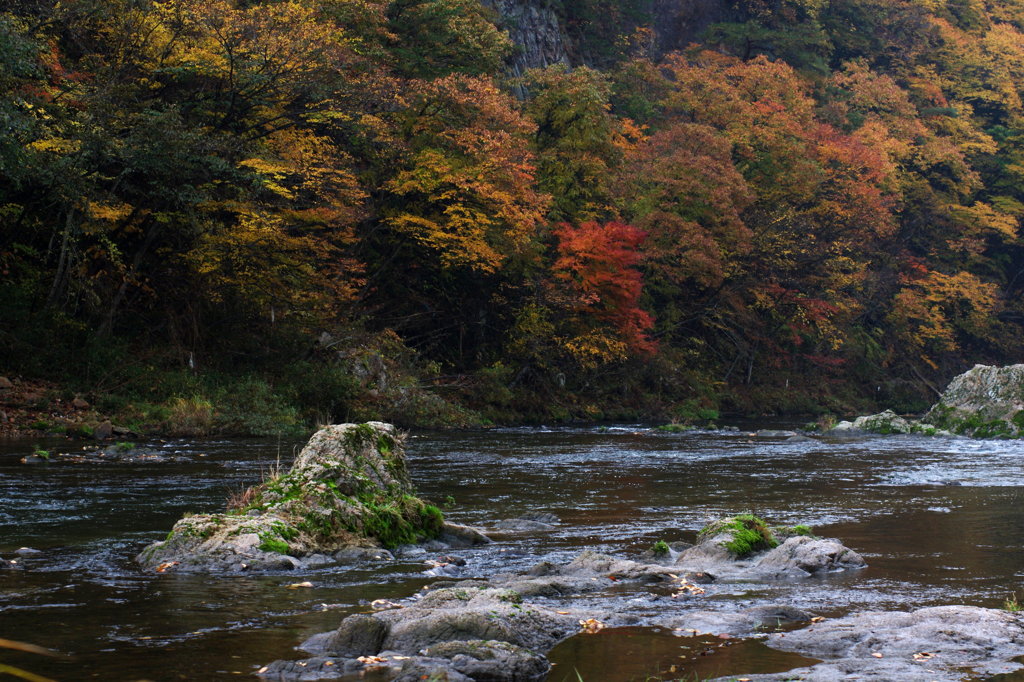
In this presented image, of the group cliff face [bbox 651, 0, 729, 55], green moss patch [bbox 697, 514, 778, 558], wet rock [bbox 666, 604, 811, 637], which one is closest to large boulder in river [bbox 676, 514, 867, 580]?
green moss patch [bbox 697, 514, 778, 558]

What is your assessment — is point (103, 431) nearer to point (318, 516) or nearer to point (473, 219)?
point (318, 516)

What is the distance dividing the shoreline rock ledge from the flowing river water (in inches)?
15.6

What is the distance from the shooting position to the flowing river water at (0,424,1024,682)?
6.81m

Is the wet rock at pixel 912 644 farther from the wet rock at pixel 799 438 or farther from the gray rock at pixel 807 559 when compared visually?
the wet rock at pixel 799 438

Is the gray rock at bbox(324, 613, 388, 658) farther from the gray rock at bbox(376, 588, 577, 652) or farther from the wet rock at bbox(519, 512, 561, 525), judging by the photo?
the wet rock at bbox(519, 512, 561, 525)

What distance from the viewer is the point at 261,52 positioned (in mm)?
26266

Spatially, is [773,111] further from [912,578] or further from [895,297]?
[912,578]

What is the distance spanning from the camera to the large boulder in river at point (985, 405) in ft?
93.2

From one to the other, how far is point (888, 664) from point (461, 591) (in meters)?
2.91

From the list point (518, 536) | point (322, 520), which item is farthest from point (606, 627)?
point (518, 536)

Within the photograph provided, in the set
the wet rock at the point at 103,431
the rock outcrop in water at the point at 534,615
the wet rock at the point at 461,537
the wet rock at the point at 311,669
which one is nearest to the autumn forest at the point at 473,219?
the wet rock at the point at 103,431

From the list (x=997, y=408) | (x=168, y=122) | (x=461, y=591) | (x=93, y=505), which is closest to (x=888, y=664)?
(x=461, y=591)

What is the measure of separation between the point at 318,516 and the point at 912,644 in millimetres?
5963

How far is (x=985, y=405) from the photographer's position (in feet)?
96.7
